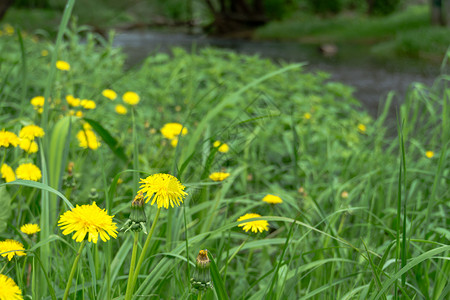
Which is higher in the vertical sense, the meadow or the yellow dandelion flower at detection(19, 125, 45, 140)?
the yellow dandelion flower at detection(19, 125, 45, 140)

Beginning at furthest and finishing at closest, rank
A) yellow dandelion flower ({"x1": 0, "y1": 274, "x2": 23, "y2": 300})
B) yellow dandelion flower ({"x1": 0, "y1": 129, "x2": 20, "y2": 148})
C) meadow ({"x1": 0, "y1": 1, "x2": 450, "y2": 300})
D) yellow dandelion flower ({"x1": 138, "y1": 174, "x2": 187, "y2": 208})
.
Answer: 1. yellow dandelion flower ({"x1": 0, "y1": 129, "x2": 20, "y2": 148})
2. meadow ({"x1": 0, "y1": 1, "x2": 450, "y2": 300})
3. yellow dandelion flower ({"x1": 138, "y1": 174, "x2": 187, "y2": 208})
4. yellow dandelion flower ({"x1": 0, "y1": 274, "x2": 23, "y2": 300})

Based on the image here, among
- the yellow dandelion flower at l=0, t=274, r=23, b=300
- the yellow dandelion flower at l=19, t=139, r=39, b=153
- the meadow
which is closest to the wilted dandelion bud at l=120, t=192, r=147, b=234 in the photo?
the meadow

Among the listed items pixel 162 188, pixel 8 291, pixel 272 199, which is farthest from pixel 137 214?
pixel 272 199

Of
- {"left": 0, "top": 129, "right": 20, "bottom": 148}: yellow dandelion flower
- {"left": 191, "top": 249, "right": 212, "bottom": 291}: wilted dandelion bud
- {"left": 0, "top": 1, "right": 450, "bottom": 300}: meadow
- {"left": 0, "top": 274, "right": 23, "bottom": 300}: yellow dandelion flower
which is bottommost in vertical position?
{"left": 0, "top": 1, "right": 450, "bottom": 300}: meadow

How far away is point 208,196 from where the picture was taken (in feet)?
4.38

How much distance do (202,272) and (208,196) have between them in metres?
0.70

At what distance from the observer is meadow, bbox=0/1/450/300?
777mm

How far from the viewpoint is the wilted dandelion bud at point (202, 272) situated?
63 cm

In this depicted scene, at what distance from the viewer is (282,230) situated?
4.85 feet

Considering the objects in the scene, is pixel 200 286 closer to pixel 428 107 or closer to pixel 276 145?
pixel 428 107

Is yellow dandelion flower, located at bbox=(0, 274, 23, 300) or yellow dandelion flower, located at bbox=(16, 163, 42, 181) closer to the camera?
yellow dandelion flower, located at bbox=(0, 274, 23, 300)

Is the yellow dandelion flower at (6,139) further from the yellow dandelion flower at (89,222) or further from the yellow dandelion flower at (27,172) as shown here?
the yellow dandelion flower at (89,222)

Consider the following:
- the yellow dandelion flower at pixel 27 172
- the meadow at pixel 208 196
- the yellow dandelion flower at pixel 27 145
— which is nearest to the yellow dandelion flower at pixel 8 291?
the meadow at pixel 208 196

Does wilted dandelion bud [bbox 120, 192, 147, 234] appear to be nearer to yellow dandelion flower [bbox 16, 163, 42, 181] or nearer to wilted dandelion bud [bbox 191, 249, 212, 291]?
wilted dandelion bud [bbox 191, 249, 212, 291]
